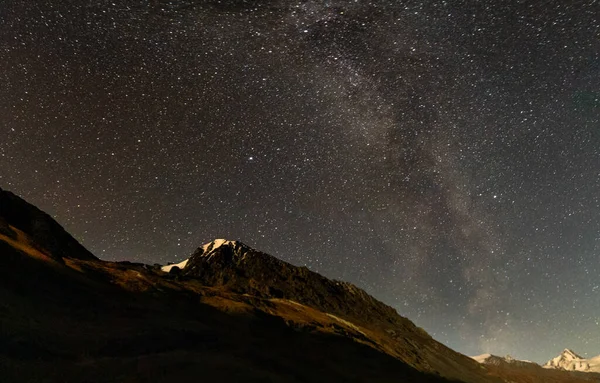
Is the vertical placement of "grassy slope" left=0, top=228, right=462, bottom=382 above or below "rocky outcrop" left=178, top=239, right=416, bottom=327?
below

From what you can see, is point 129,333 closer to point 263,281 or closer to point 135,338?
point 135,338

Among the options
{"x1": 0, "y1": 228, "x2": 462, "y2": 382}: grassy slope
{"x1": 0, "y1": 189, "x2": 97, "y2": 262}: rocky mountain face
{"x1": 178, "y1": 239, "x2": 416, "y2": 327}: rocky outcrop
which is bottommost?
{"x1": 0, "y1": 228, "x2": 462, "y2": 382}: grassy slope

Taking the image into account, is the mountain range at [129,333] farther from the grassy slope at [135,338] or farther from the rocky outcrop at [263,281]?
the rocky outcrop at [263,281]

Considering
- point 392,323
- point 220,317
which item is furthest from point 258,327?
point 392,323

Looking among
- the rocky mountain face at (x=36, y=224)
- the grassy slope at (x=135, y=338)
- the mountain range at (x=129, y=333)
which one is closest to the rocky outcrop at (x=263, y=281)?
the mountain range at (x=129, y=333)

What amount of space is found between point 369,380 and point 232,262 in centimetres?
14144

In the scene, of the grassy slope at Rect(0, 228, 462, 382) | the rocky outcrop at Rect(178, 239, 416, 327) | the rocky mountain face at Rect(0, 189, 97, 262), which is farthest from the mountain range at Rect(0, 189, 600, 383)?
the rocky outcrop at Rect(178, 239, 416, 327)

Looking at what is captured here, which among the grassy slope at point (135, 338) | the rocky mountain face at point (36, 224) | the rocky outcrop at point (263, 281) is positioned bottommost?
the grassy slope at point (135, 338)

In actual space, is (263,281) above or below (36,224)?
above

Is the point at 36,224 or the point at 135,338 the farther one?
the point at 36,224

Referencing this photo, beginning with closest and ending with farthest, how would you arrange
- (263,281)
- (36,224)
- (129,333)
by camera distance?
1. (129,333)
2. (36,224)
3. (263,281)

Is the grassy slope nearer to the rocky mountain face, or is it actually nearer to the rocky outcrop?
the rocky mountain face

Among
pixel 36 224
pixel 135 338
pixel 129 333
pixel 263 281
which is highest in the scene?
pixel 263 281

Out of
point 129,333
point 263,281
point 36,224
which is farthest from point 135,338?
point 263,281
